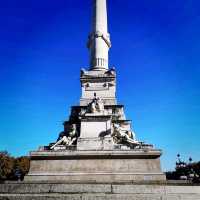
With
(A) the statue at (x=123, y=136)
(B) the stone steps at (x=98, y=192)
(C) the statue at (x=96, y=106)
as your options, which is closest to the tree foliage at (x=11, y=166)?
(C) the statue at (x=96, y=106)

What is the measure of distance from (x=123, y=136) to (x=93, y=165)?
2.84m

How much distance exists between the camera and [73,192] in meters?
10.4

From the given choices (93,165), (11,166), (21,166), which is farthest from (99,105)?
(21,166)

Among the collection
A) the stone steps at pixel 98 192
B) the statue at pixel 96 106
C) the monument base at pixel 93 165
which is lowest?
the stone steps at pixel 98 192

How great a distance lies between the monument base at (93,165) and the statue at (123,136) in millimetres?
1226

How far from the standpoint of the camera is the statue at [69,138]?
51.7 ft

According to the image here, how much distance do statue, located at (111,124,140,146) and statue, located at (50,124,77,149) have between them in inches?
96.7

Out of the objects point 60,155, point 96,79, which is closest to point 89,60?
point 96,79

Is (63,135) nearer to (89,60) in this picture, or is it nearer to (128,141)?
(128,141)

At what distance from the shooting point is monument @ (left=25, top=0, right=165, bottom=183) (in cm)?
1390

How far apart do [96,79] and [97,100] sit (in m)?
2.38

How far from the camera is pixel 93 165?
14.2 m

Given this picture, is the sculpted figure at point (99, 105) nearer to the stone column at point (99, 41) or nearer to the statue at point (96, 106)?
the statue at point (96, 106)

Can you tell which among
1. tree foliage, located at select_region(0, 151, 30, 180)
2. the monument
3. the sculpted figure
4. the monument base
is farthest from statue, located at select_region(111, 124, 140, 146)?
tree foliage, located at select_region(0, 151, 30, 180)
